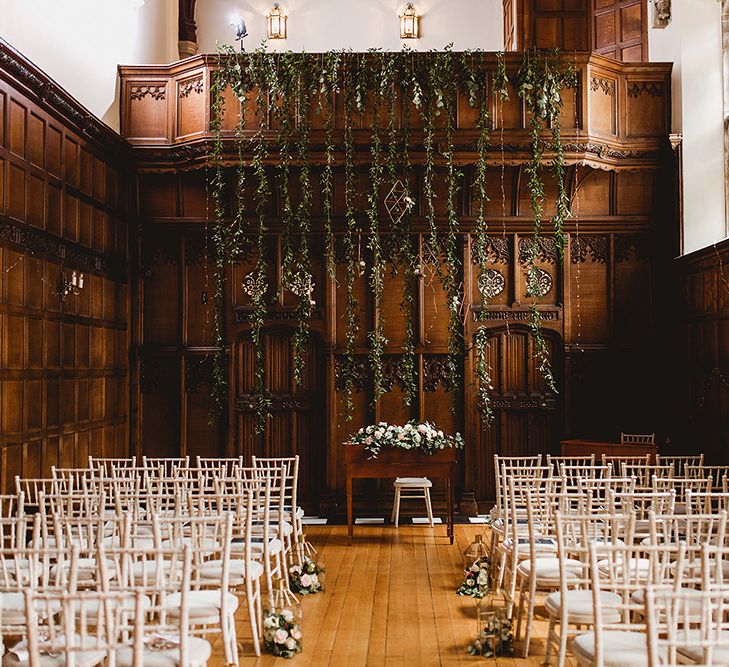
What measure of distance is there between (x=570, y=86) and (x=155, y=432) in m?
7.04

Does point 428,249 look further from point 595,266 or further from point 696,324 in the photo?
point 696,324

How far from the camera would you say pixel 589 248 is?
11844 mm

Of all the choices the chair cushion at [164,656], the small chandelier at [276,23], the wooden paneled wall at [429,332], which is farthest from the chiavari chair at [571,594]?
the small chandelier at [276,23]

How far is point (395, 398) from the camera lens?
38.5 ft

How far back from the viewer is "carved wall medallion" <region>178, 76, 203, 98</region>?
1129cm

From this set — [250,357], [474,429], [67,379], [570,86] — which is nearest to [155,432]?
[250,357]

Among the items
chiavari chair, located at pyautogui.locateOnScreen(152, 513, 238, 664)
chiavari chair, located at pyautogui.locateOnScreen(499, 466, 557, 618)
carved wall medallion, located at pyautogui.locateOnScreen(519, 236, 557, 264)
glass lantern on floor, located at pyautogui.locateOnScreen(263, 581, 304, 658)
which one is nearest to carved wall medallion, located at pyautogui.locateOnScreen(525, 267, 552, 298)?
carved wall medallion, located at pyautogui.locateOnScreen(519, 236, 557, 264)

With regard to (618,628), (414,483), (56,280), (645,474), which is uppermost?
(56,280)

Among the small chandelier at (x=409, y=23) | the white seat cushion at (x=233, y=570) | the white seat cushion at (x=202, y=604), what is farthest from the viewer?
the small chandelier at (x=409, y=23)

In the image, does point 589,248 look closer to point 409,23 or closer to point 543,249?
point 543,249

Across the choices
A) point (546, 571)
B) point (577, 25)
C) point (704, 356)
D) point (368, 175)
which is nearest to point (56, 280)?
point (368, 175)

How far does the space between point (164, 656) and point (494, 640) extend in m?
2.47

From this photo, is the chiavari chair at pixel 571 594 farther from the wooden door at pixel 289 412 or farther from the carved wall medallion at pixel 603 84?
the carved wall medallion at pixel 603 84

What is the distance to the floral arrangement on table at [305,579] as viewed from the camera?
735 centimetres
